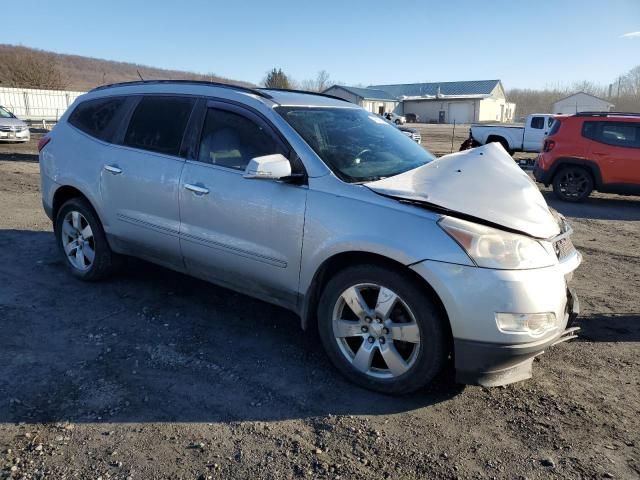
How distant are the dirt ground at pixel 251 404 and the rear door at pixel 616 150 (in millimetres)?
6836

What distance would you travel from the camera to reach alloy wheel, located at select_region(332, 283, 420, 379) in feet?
10.2

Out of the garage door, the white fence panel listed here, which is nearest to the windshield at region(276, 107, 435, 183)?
the white fence panel

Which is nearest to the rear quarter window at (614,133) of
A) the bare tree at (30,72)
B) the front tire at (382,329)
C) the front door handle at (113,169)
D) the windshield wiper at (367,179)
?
the windshield wiper at (367,179)

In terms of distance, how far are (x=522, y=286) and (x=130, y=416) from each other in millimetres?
2325

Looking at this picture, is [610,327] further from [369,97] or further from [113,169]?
[369,97]

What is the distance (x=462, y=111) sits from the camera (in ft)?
266

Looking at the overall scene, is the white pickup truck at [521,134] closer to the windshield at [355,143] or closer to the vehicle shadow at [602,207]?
the vehicle shadow at [602,207]

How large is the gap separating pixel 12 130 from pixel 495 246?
65.8 ft

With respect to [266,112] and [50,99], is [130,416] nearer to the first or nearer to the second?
[266,112]

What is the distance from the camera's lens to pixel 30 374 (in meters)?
3.35

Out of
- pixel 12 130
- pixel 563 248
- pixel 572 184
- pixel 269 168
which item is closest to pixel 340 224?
pixel 269 168

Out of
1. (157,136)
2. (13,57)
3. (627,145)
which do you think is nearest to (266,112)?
(157,136)

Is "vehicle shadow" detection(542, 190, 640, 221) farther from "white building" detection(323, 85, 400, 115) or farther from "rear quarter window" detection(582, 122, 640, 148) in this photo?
"white building" detection(323, 85, 400, 115)

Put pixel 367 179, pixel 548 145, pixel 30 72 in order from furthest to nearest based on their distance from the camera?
pixel 30 72, pixel 548 145, pixel 367 179
